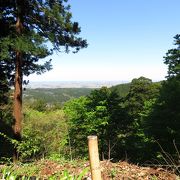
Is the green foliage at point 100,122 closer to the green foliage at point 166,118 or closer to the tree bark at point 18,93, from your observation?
the green foliage at point 166,118

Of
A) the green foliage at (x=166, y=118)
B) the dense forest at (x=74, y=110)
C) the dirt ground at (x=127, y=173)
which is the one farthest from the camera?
the green foliage at (x=166, y=118)

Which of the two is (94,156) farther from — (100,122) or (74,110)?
(74,110)

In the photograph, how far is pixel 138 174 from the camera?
17.7 feet

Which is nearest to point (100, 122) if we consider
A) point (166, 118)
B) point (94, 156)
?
point (166, 118)

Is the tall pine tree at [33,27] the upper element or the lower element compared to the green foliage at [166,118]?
upper

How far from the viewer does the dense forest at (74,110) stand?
1468 cm

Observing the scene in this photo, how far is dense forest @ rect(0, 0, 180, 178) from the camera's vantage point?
48.2 feet

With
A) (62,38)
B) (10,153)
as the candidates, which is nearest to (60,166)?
(62,38)

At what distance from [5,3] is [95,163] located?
1432cm

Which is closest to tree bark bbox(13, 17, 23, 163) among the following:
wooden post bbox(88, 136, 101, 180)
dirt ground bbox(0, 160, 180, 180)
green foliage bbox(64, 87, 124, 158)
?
dirt ground bbox(0, 160, 180, 180)

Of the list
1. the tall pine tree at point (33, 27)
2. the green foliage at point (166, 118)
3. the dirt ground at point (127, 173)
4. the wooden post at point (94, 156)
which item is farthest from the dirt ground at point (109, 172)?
the green foliage at point (166, 118)

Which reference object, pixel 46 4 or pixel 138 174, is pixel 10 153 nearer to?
pixel 46 4

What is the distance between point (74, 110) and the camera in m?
36.9

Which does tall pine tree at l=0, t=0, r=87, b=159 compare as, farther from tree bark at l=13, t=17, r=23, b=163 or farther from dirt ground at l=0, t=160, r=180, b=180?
dirt ground at l=0, t=160, r=180, b=180
